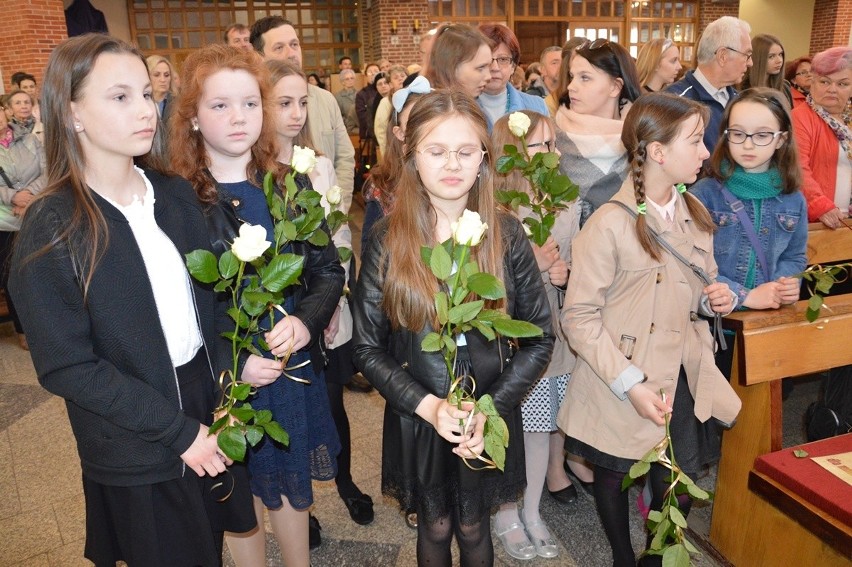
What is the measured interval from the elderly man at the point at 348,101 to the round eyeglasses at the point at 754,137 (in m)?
7.51

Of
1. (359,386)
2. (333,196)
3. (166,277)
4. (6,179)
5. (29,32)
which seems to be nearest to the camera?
(166,277)

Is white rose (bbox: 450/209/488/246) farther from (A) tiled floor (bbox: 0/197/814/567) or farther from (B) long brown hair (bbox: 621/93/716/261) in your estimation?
(A) tiled floor (bbox: 0/197/814/567)

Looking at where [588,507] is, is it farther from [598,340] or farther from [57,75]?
[57,75]

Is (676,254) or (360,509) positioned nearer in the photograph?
(676,254)

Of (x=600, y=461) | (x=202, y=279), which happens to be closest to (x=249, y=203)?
(x=202, y=279)

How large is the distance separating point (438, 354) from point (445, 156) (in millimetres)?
501

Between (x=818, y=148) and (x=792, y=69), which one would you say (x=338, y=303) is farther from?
(x=792, y=69)

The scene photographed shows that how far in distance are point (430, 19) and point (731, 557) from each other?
10.9 m

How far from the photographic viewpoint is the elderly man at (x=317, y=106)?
310 cm

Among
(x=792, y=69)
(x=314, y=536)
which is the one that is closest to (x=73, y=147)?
(x=314, y=536)

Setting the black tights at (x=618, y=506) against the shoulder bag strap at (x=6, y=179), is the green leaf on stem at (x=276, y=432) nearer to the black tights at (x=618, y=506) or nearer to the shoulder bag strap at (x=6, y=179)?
the black tights at (x=618, y=506)

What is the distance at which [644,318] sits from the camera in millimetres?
1852

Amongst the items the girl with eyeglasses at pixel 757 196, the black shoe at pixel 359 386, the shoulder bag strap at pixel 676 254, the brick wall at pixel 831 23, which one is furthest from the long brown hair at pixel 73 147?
the brick wall at pixel 831 23

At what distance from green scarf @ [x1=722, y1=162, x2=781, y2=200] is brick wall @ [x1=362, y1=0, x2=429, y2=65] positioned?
960cm
